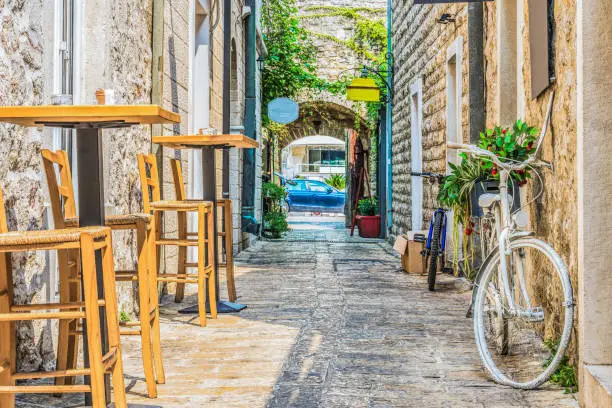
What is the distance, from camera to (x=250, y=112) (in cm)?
1348

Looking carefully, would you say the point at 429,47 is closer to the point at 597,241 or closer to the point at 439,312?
the point at 439,312

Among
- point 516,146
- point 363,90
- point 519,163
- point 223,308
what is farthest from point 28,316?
point 363,90

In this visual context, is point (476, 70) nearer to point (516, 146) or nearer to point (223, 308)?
point (516, 146)

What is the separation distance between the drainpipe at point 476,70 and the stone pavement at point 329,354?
1.52m

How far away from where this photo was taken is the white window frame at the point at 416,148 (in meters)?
10.9

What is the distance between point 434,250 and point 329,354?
10.1 ft

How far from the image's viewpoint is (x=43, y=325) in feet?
12.6

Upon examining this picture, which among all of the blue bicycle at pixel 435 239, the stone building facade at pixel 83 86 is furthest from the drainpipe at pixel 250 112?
the blue bicycle at pixel 435 239

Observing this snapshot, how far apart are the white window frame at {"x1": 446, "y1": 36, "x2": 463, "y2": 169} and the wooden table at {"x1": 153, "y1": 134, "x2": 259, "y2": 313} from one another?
2.87 metres

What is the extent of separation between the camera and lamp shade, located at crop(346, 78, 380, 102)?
14.6 meters

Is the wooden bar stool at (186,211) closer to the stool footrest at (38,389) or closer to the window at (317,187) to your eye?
the stool footrest at (38,389)

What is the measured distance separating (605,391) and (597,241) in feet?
2.14

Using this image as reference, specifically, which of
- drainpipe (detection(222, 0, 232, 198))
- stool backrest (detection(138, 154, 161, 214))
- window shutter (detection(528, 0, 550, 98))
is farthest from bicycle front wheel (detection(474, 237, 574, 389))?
drainpipe (detection(222, 0, 232, 198))

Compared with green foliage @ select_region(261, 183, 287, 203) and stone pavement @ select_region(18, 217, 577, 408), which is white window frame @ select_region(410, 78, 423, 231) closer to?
stone pavement @ select_region(18, 217, 577, 408)
